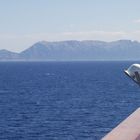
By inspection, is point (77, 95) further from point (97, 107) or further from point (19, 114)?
point (19, 114)

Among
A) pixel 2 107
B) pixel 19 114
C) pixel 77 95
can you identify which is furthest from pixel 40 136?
pixel 77 95

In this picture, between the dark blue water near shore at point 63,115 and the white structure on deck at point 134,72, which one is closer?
the white structure on deck at point 134,72

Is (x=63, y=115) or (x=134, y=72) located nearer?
(x=134, y=72)

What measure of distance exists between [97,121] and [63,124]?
4.13 m

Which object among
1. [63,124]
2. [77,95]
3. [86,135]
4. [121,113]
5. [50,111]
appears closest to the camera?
[86,135]

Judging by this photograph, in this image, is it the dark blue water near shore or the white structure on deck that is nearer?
the white structure on deck

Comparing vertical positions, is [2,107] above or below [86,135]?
below

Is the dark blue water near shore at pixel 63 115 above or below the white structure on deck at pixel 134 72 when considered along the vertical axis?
below

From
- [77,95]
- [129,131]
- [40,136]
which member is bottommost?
[77,95]

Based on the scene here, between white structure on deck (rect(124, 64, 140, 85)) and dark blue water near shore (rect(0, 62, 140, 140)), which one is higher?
white structure on deck (rect(124, 64, 140, 85))

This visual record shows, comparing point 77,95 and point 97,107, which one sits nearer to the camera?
point 97,107

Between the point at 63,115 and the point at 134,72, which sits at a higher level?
the point at 134,72

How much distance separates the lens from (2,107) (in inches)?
3260

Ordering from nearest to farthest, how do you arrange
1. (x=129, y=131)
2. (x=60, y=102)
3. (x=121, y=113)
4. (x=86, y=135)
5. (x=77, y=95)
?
(x=129, y=131) → (x=86, y=135) → (x=121, y=113) → (x=60, y=102) → (x=77, y=95)
